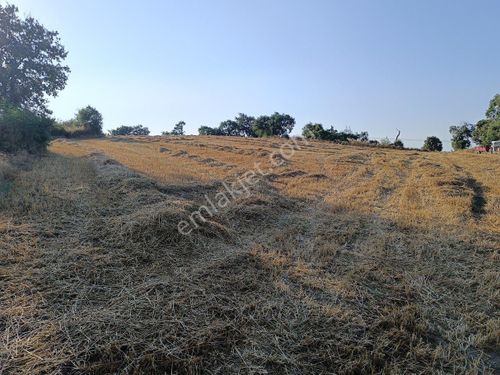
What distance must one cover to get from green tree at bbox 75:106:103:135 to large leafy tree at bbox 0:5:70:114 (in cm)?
1993

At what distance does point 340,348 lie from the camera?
2836 mm

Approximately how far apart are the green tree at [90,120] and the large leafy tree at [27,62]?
1993cm

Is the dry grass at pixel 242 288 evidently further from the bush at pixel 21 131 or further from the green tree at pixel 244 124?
the green tree at pixel 244 124

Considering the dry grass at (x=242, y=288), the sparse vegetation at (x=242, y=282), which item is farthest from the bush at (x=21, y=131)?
the dry grass at (x=242, y=288)

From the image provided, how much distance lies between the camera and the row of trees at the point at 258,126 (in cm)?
6272

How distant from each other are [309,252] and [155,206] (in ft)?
10.1

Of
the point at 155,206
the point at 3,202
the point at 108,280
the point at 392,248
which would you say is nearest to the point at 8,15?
the point at 3,202

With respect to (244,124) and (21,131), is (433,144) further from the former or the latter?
(21,131)

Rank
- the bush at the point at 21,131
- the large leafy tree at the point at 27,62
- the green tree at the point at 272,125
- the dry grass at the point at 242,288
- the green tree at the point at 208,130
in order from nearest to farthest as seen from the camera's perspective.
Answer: the dry grass at the point at 242,288, the bush at the point at 21,131, the large leafy tree at the point at 27,62, the green tree at the point at 272,125, the green tree at the point at 208,130

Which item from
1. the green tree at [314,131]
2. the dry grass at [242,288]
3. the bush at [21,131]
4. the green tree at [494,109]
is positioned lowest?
the dry grass at [242,288]

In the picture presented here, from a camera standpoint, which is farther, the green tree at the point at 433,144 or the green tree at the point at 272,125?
the green tree at the point at 272,125

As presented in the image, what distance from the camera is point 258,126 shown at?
6353 cm

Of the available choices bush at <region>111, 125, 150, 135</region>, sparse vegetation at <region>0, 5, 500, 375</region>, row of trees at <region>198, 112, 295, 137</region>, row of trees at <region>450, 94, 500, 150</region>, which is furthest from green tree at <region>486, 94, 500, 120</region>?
bush at <region>111, 125, 150, 135</region>

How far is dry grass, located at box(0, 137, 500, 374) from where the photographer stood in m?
2.69
